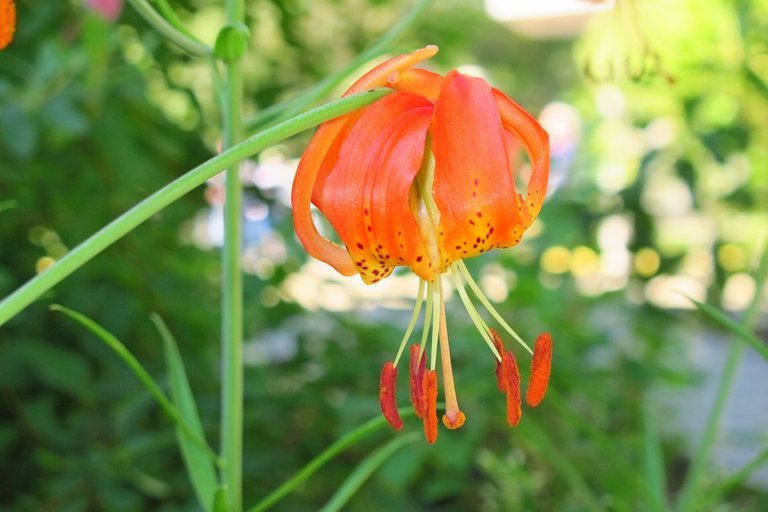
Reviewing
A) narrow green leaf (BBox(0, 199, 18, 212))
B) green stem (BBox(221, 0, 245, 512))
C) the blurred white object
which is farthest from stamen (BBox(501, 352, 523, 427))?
the blurred white object

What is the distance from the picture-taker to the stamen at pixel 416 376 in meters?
0.64

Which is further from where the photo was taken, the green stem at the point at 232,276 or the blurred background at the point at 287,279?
the blurred background at the point at 287,279

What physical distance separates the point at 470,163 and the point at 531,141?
7 centimetres

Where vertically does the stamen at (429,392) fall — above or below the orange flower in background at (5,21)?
below

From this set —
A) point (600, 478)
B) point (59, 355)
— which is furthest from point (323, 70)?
point (600, 478)

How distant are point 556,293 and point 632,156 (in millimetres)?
482

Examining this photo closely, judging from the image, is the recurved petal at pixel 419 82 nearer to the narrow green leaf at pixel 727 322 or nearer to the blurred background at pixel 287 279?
the narrow green leaf at pixel 727 322

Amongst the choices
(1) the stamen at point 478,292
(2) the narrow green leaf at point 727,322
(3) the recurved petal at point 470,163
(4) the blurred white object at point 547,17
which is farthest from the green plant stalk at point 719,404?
(4) the blurred white object at point 547,17

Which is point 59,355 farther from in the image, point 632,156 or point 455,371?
point 632,156

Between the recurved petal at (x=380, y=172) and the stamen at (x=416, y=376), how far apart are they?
0.11 meters

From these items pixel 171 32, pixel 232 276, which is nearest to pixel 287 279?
pixel 232 276

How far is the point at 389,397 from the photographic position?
628 mm

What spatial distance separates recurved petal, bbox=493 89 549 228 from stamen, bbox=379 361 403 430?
0.12 m

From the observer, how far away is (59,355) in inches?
54.3
